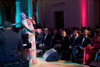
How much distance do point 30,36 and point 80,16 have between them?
22.4 ft

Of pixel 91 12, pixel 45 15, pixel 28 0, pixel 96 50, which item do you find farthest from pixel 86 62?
pixel 28 0

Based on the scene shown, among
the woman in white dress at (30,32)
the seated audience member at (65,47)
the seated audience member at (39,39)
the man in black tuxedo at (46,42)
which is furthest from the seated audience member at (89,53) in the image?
the seated audience member at (39,39)

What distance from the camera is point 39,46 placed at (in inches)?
294

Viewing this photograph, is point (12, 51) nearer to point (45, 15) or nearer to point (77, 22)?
point (77, 22)

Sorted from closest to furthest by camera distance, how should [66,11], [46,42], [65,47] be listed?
[65,47] → [46,42] → [66,11]

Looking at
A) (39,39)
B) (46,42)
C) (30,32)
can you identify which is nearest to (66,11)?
(39,39)

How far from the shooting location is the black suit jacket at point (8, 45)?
362 centimetres

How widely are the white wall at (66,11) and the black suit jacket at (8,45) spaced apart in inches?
306

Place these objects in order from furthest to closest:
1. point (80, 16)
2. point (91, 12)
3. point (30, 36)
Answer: point (80, 16) < point (91, 12) < point (30, 36)

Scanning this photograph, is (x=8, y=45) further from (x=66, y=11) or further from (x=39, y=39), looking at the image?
(x=66, y=11)

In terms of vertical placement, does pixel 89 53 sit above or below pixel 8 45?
below

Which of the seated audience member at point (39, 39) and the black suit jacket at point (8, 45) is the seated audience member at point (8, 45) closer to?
the black suit jacket at point (8, 45)

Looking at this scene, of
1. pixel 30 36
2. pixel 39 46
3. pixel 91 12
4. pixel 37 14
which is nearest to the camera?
pixel 30 36

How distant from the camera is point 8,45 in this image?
3650 mm
